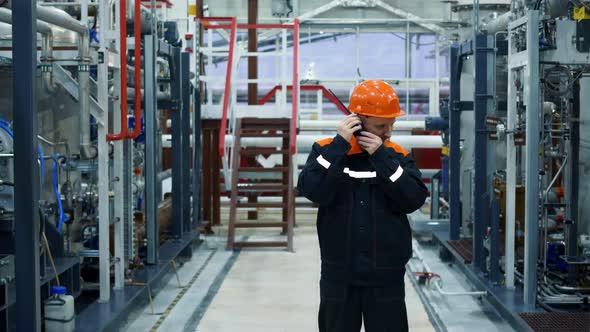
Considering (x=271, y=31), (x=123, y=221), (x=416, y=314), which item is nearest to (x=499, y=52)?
(x=416, y=314)

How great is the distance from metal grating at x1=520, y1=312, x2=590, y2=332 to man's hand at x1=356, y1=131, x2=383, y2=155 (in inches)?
98.3

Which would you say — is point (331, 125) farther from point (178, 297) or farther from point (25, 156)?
point (25, 156)

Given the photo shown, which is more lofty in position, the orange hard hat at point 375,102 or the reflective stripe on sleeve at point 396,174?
the orange hard hat at point 375,102

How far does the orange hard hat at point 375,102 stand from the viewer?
3.75 m

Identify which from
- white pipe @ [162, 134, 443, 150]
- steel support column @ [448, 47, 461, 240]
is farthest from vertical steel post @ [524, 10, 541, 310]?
white pipe @ [162, 134, 443, 150]

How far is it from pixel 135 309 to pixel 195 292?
104 centimetres

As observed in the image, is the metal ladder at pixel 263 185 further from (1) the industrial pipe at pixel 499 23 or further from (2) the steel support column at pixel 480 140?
(1) the industrial pipe at pixel 499 23

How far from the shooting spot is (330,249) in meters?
3.86

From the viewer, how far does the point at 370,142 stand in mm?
3662

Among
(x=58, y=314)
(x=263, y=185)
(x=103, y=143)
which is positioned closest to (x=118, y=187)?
(x=103, y=143)

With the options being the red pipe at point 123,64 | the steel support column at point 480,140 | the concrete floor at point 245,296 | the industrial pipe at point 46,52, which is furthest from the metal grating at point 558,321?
the industrial pipe at point 46,52

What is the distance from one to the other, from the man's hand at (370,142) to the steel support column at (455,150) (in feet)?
18.5

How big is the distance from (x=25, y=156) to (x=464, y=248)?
18.8ft

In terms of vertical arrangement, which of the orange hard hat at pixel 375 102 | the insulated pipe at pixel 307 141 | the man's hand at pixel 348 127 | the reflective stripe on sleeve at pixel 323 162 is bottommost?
the insulated pipe at pixel 307 141
